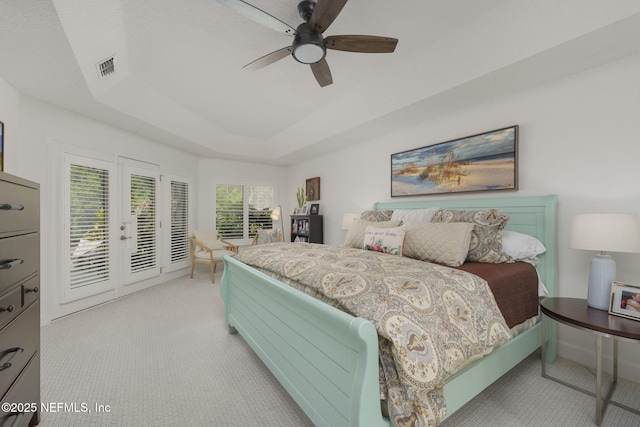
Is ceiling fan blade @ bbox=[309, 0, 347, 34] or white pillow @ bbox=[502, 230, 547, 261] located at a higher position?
ceiling fan blade @ bbox=[309, 0, 347, 34]

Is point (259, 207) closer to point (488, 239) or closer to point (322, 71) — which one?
point (322, 71)

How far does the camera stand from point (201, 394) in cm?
179

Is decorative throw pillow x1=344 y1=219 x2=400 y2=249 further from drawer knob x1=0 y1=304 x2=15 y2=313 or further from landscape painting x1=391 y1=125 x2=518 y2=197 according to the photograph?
drawer knob x1=0 y1=304 x2=15 y2=313

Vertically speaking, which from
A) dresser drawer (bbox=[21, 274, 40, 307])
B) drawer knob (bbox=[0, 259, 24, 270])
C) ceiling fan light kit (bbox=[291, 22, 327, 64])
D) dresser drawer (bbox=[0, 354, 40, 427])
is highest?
ceiling fan light kit (bbox=[291, 22, 327, 64])

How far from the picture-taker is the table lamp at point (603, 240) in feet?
5.40

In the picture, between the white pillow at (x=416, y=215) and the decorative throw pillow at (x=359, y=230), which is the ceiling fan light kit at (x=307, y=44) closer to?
the decorative throw pillow at (x=359, y=230)

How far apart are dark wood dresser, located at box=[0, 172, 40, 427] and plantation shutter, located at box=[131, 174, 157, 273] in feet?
9.46

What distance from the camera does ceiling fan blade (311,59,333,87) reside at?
229 cm

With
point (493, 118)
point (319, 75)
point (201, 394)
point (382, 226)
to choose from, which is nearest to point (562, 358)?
point (382, 226)

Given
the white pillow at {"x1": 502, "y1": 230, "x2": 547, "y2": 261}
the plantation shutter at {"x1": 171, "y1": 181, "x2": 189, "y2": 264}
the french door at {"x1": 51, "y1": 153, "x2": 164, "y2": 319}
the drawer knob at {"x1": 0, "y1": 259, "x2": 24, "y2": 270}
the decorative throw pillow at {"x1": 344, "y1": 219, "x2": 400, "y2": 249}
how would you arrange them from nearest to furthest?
the drawer knob at {"x1": 0, "y1": 259, "x2": 24, "y2": 270} → the white pillow at {"x1": 502, "y1": 230, "x2": 547, "y2": 261} → the decorative throw pillow at {"x1": 344, "y1": 219, "x2": 400, "y2": 249} → the french door at {"x1": 51, "y1": 153, "x2": 164, "y2": 319} → the plantation shutter at {"x1": 171, "y1": 181, "x2": 189, "y2": 264}

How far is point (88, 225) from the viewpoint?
3.38 m

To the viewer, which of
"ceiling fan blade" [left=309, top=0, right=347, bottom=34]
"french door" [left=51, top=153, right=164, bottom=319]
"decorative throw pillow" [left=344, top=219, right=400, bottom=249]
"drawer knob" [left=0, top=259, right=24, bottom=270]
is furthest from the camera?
"french door" [left=51, top=153, right=164, bottom=319]

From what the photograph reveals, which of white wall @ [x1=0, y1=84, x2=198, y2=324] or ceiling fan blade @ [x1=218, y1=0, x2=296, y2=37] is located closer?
ceiling fan blade @ [x1=218, y1=0, x2=296, y2=37]

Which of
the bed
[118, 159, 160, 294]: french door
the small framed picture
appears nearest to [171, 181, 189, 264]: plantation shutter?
[118, 159, 160, 294]: french door
